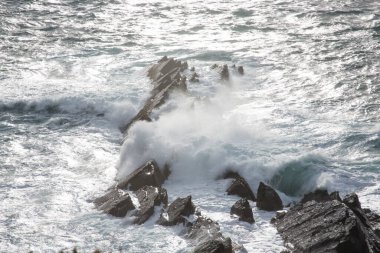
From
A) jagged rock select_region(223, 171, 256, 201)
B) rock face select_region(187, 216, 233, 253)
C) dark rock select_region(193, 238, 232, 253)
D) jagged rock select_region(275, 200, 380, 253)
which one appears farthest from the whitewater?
dark rock select_region(193, 238, 232, 253)

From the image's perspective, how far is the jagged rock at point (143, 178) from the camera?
51.4 feet

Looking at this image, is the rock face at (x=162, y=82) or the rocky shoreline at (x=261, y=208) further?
the rock face at (x=162, y=82)

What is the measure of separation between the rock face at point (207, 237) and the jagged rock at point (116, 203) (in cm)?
195

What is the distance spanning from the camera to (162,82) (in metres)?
24.0

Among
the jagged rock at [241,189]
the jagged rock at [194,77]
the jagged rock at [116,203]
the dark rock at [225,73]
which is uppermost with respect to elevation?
the dark rock at [225,73]

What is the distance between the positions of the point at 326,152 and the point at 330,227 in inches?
237

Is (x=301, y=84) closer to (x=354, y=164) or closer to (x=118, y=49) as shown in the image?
(x=354, y=164)

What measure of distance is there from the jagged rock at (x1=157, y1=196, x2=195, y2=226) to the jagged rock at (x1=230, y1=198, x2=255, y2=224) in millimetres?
1031

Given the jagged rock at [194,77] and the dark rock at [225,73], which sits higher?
the dark rock at [225,73]

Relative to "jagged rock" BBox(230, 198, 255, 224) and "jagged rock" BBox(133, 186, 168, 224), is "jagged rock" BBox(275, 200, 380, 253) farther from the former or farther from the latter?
"jagged rock" BBox(133, 186, 168, 224)

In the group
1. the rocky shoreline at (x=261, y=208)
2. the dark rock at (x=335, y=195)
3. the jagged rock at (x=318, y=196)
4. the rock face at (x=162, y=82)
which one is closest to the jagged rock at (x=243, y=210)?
Answer: the rocky shoreline at (x=261, y=208)

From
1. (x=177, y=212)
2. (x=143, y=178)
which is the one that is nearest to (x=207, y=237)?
(x=177, y=212)

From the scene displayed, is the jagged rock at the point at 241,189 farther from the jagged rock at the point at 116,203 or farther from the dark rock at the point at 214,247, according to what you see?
the dark rock at the point at 214,247

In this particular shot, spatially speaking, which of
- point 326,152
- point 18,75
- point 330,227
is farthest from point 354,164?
point 18,75
